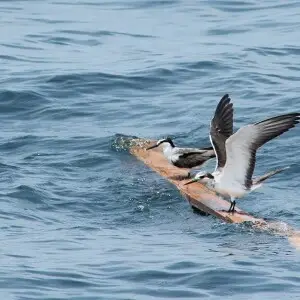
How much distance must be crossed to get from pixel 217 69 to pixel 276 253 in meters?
10.7

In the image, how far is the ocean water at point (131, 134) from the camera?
40.3 ft

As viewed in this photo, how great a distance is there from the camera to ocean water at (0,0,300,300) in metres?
12.3

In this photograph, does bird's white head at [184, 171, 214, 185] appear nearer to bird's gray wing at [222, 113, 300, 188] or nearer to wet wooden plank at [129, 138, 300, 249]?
bird's gray wing at [222, 113, 300, 188]

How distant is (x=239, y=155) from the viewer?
14766 millimetres

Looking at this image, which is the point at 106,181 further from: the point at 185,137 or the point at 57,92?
the point at 57,92

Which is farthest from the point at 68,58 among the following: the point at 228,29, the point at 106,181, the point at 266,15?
the point at 106,181

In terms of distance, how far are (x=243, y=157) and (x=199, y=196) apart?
1.06 m

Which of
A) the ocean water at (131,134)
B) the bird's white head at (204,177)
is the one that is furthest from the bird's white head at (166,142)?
the bird's white head at (204,177)

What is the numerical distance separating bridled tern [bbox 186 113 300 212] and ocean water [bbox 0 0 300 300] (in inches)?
16.7

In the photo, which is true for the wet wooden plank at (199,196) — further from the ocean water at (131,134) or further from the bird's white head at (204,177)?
the bird's white head at (204,177)

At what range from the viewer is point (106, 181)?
1661 centimetres

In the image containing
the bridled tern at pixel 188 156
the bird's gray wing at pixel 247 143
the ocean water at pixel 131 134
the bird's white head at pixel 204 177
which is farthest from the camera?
the bridled tern at pixel 188 156

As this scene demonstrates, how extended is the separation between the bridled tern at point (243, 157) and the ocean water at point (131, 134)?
425mm

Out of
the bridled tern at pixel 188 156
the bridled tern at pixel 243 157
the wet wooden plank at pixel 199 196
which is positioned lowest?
the wet wooden plank at pixel 199 196
